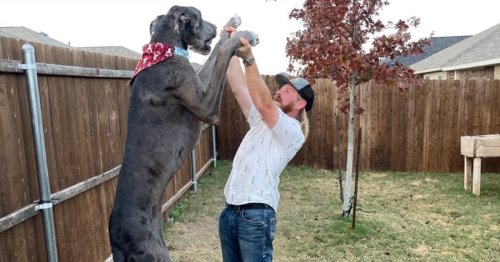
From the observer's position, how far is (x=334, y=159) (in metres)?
10.0

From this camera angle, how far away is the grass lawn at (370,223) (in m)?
4.93

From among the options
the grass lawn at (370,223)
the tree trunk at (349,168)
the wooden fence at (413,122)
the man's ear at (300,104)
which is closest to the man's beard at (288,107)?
the man's ear at (300,104)

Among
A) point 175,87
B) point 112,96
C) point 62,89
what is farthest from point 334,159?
point 175,87

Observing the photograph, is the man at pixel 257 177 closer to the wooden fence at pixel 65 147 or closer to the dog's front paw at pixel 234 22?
the dog's front paw at pixel 234 22

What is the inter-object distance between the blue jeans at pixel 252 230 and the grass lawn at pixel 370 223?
8.18ft

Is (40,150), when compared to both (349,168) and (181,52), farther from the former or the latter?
(349,168)

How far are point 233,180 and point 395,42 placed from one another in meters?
4.05

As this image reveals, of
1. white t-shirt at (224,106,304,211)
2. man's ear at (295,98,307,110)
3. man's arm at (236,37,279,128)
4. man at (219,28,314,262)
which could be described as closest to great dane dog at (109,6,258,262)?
man's arm at (236,37,279,128)

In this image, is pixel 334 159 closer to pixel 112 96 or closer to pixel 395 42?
pixel 395 42

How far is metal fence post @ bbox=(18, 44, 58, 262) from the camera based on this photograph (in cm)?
271

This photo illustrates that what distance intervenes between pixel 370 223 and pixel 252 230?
13.0 feet

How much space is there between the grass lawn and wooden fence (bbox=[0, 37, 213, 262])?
145cm

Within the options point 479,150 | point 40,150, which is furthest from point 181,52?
point 479,150

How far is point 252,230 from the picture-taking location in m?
2.40
